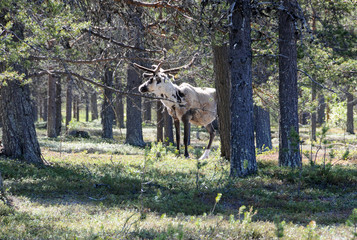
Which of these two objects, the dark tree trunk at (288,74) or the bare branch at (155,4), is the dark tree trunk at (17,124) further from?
the dark tree trunk at (288,74)

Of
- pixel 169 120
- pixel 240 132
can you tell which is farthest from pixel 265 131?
pixel 240 132

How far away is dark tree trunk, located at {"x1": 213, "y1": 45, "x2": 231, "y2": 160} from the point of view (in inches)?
527

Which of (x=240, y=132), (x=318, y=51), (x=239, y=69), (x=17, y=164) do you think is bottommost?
(x=17, y=164)

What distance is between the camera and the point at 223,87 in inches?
534

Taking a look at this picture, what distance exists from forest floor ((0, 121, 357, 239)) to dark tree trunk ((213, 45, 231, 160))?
217cm

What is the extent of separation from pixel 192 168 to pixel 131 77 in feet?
32.4

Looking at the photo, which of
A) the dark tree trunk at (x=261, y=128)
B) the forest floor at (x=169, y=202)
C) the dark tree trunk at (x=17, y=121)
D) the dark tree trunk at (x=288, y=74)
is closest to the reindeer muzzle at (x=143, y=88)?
the forest floor at (x=169, y=202)

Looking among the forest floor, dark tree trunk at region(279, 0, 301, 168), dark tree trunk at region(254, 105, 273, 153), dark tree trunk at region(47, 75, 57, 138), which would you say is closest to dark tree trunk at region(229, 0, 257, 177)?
the forest floor

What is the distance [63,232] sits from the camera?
18.2 feet

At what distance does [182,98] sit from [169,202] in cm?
789

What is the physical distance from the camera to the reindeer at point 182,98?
14633 mm

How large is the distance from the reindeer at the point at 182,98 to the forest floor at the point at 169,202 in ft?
10.9

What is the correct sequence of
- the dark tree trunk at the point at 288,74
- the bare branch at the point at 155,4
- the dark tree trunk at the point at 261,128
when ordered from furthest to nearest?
the dark tree trunk at the point at 261,128 → the dark tree trunk at the point at 288,74 → the bare branch at the point at 155,4

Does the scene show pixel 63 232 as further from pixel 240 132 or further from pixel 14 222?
pixel 240 132
